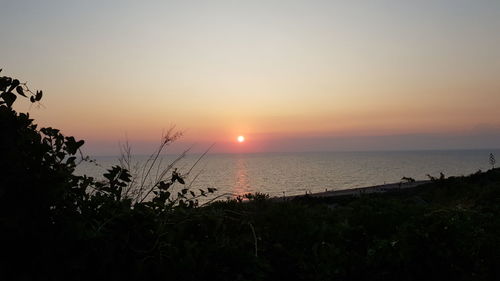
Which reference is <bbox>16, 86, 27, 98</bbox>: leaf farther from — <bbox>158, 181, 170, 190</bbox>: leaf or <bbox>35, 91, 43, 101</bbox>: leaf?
<bbox>158, 181, 170, 190</bbox>: leaf

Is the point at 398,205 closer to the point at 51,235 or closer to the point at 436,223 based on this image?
the point at 436,223

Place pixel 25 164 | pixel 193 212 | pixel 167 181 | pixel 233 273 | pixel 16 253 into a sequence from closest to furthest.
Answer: pixel 16 253, pixel 25 164, pixel 233 273, pixel 193 212, pixel 167 181

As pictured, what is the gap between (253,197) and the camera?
4492 millimetres

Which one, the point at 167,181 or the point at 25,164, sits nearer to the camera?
the point at 25,164

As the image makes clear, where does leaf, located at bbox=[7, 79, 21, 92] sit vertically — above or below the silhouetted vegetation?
above

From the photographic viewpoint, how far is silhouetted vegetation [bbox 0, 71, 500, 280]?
2.40 m

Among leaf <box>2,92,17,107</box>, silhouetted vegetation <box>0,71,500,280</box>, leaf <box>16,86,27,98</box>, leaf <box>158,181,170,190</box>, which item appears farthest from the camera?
leaf <box>158,181,170,190</box>

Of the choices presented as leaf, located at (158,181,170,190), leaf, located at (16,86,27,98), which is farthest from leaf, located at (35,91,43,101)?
leaf, located at (158,181,170,190)

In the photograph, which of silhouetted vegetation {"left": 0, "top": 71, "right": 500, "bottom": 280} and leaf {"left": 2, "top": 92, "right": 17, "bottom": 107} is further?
leaf {"left": 2, "top": 92, "right": 17, "bottom": 107}

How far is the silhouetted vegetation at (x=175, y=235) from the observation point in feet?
7.89

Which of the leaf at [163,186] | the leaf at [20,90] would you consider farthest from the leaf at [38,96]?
the leaf at [163,186]

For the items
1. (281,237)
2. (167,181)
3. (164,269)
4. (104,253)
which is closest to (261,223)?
(281,237)

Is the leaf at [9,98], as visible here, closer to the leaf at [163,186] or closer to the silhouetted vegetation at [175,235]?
the silhouetted vegetation at [175,235]

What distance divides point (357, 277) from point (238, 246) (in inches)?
44.1
